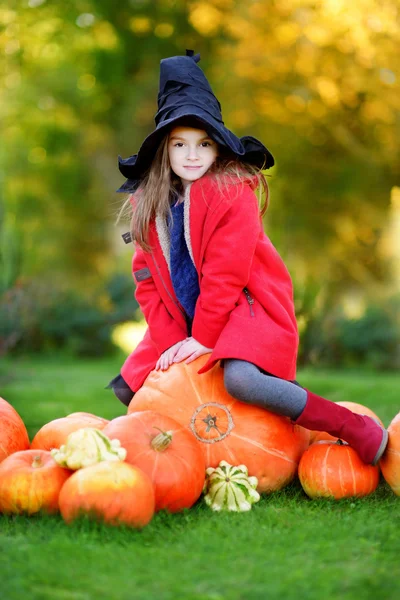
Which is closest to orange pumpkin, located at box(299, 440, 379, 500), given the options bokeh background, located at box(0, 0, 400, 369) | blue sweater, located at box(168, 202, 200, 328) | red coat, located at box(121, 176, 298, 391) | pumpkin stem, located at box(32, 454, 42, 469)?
red coat, located at box(121, 176, 298, 391)

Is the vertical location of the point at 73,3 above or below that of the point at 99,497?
above

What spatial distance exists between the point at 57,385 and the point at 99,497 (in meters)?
4.87

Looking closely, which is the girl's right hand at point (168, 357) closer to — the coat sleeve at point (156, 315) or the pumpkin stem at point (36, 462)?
the coat sleeve at point (156, 315)

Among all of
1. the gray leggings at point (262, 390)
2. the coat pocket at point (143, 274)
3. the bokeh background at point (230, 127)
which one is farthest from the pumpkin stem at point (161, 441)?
the bokeh background at point (230, 127)

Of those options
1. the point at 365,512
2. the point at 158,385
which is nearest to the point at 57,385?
the point at 158,385

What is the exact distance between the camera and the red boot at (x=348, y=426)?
9.70 ft

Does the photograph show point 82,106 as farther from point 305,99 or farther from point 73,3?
point 305,99

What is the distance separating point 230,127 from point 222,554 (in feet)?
35.3

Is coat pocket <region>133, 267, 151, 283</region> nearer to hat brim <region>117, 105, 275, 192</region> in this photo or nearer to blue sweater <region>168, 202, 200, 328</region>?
blue sweater <region>168, 202, 200, 328</region>

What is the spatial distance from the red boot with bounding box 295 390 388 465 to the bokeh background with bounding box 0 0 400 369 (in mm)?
3778

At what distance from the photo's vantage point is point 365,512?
270 centimetres

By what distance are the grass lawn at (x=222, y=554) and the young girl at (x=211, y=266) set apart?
1.28ft

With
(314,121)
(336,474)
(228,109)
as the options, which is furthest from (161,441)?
(228,109)

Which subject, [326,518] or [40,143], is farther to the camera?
[40,143]
